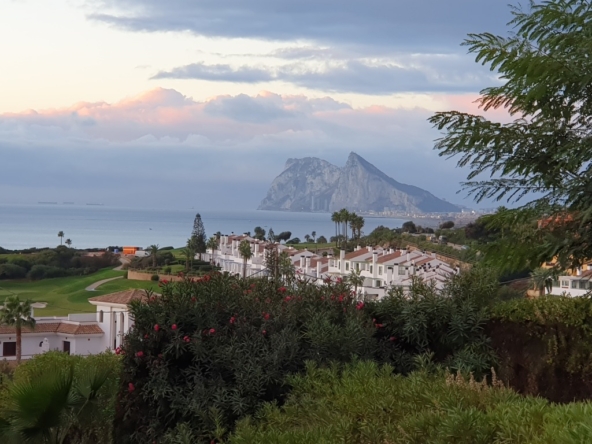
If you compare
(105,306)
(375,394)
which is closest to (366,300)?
(375,394)

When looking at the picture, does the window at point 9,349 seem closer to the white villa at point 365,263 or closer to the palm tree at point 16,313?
the palm tree at point 16,313

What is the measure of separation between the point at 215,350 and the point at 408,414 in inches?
112

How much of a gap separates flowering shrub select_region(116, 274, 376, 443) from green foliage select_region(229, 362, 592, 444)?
484 millimetres

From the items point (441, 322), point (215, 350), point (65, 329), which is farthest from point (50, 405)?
point (65, 329)

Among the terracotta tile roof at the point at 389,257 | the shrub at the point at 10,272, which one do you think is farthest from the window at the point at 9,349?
the shrub at the point at 10,272

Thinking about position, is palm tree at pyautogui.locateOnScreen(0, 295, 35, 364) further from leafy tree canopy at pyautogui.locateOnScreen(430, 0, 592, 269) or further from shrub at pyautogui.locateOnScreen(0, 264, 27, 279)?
shrub at pyautogui.locateOnScreen(0, 264, 27, 279)

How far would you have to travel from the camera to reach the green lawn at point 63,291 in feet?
213

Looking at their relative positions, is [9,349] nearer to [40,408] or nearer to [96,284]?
[96,284]

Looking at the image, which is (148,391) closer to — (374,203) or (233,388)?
(233,388)

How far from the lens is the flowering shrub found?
598cm

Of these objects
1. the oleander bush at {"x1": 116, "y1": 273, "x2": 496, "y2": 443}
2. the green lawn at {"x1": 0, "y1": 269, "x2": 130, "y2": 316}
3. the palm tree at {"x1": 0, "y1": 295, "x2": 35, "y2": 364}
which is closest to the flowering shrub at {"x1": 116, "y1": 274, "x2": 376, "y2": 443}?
the oleander bush at {"x1": 116, "y1": 273, "x2": 496, "y2": 443}

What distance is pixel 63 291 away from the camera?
75.4 metres

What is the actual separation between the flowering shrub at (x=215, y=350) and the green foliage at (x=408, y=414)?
0.48 m

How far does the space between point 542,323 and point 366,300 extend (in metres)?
1.84
